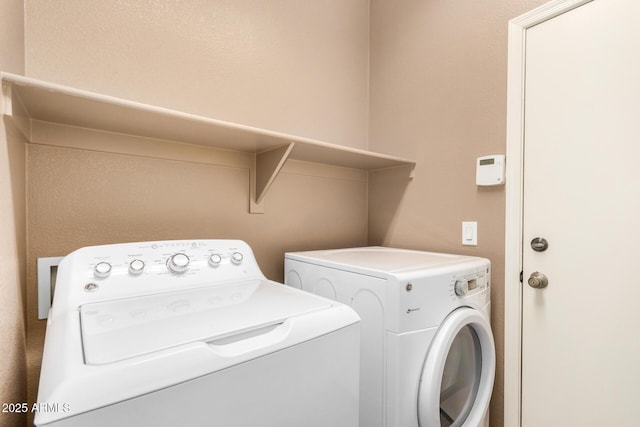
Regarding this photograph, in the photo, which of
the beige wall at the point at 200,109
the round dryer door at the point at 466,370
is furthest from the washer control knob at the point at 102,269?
the round dryer door at the point at 466,370

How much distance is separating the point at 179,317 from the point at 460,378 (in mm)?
1230

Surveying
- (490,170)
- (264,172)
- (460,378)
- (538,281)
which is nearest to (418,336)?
(460,378)

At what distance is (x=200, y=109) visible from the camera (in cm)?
144

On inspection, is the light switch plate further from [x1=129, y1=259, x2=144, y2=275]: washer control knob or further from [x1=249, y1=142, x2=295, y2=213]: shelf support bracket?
[x1=129, y1=259, x2=144, y2=275]: washer control knob

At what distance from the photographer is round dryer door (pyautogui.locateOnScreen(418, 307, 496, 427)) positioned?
1156 mm

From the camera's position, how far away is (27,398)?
1.02 meters

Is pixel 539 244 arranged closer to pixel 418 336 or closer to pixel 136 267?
pixel 418 336

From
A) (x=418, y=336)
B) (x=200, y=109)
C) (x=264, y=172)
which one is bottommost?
(x=418, y=336)

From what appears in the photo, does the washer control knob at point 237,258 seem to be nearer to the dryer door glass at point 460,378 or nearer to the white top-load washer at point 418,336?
the white top-load washer at point 418,336

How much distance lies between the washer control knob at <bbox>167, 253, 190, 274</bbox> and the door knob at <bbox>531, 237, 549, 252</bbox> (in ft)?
4.75

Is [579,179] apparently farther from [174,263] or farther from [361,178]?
Answer: [174,263]

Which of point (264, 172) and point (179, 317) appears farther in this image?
point (264, 172)

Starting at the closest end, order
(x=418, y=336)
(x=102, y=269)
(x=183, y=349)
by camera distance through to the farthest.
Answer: (x=183, y=349), (x=102, y=269), (x=418, y=336)

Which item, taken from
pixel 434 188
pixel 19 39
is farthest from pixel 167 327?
pixel 434 188
